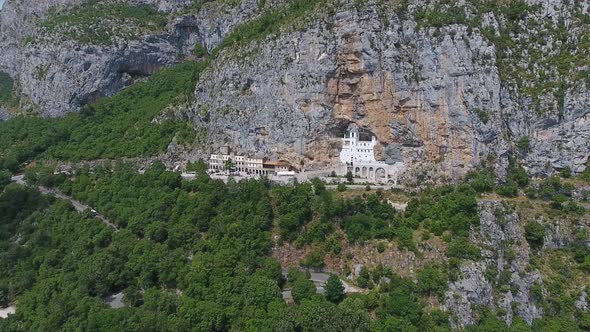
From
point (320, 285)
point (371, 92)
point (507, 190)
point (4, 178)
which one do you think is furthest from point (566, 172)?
point (4, 178)

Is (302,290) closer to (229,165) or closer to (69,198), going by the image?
(229,165)

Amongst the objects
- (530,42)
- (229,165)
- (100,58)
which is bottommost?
(229,165)

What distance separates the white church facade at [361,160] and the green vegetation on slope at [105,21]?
169 feet

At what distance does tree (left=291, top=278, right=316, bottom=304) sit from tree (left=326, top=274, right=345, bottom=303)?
1.41 m

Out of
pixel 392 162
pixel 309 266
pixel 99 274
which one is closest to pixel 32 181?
pixel 99 274

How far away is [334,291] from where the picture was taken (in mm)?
41438

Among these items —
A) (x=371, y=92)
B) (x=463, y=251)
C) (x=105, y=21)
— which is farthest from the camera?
(x=105, y=21)

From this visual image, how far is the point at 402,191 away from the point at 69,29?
231 ft

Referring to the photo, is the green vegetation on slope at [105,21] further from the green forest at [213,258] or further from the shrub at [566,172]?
the shrub at [566,172]

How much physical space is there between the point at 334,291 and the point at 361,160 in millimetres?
20817

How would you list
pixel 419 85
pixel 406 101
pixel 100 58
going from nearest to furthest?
pixel 419 85, pixel 406 101, pixel 100 58

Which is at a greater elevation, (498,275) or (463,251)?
(463,251)

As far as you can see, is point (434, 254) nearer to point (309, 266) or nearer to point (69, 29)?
point (309, 266)

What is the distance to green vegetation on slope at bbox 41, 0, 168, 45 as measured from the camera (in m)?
84.2
